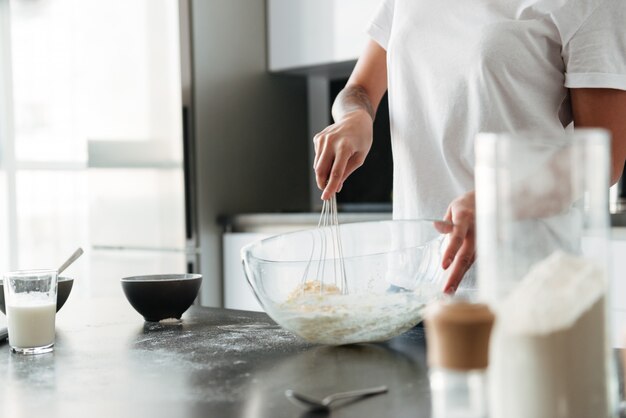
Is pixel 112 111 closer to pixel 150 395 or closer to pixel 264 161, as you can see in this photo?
pixel 264 161

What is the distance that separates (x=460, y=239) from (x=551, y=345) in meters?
0.41

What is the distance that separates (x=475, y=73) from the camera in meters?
1.28

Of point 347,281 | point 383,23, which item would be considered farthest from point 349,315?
point 383,23

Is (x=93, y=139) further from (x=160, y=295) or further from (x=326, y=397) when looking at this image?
(x=326, y=397)

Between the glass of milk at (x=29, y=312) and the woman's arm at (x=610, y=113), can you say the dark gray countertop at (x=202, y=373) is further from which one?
the woman's arm at (x=610, y=113)

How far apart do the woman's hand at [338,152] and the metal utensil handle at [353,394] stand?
1.37 feet

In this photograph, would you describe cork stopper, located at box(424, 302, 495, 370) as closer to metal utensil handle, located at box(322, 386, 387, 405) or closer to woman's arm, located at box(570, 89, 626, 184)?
metal utensil handle, located at box(322, 386, 387, 405)

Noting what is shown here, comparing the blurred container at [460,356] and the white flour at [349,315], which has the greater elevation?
the blurred container at [460,356]

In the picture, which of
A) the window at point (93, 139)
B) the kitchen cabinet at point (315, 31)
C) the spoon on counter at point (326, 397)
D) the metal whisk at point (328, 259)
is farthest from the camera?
the window at point (93, 139)

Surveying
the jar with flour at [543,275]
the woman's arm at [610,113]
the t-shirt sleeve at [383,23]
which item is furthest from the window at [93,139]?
the jar with flour at [543,275]

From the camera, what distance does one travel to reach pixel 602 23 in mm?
1168

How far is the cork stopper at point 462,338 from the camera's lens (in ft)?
1.57

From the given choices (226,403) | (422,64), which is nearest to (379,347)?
(226,403)

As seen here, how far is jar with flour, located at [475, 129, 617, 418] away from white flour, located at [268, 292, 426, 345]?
15.1 inches
